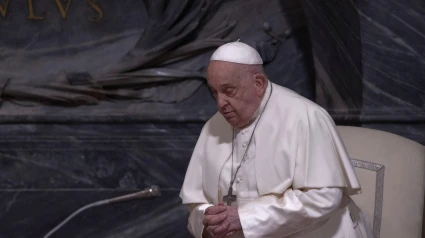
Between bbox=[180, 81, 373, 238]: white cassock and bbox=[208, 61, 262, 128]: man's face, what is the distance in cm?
13

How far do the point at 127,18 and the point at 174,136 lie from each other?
2.82ft

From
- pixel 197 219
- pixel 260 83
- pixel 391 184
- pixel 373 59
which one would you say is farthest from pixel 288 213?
pixel 373 59

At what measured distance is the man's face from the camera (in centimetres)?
331

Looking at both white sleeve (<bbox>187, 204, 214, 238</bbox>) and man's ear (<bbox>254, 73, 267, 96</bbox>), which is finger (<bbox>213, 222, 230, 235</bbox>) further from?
man's ear (<bbox>254, 73, 267, 96</bbox>)

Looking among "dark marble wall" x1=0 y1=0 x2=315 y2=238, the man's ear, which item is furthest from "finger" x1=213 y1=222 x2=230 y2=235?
"dark marble wall" x1=0 y1=0 x2=315 y2=238

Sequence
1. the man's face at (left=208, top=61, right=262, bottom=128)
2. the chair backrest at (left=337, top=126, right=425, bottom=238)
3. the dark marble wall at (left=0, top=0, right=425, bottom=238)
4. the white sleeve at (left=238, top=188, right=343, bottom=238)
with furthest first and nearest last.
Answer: the dark marble wall at (left=0, top=0, right=425, bottom=238), the chair backrest at (left=337, top=126, right=425, bottom=238), the man's face at (left=208, top=61, right=262, bottom=128), the white sleeve at (left=238, top=188, right=343, bottom=238)

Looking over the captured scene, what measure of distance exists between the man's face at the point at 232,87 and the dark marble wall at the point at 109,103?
1538mm

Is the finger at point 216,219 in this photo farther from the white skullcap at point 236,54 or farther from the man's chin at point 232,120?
the white skullcap at point 236,54

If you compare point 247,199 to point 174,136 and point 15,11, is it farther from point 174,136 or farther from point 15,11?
point 15,11

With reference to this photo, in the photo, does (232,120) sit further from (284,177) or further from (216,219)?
(216,219)

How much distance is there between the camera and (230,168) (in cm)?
353

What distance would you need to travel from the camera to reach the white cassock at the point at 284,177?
322cm

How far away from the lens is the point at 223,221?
10.6ft

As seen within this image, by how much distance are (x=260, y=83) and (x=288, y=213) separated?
600 mm
